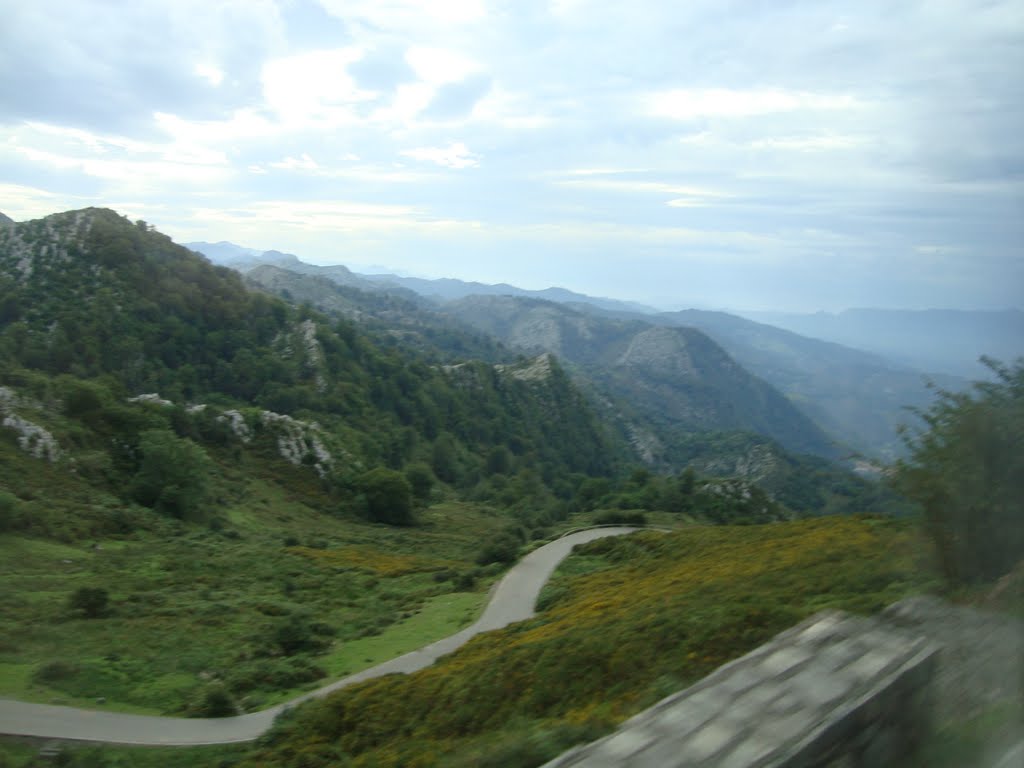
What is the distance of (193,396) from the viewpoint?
90438 mm

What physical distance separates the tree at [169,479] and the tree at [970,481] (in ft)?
138

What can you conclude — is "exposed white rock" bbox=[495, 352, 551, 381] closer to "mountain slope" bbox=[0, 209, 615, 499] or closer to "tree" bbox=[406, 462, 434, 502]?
"mountain slope" bbox=[0, 209, 615, 499]

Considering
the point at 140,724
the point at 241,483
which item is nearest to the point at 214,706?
the point at 140,724

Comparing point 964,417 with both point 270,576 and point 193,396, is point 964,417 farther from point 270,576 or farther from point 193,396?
point 193,396

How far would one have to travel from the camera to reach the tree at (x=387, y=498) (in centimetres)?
6494

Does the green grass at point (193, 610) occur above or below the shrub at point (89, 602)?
below

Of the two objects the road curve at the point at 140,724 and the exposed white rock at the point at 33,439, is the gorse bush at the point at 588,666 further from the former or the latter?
the exposed white rock at the point at 33,439

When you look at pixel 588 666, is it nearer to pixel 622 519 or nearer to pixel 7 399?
pixel 622 519

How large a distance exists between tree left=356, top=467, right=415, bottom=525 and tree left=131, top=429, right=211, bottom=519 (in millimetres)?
19928

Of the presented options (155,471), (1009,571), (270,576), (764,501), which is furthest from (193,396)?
(1009,571)

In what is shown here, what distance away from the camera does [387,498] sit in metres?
65.0

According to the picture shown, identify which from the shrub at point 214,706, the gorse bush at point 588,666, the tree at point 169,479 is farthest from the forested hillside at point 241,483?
the gorse bush at point 588,666

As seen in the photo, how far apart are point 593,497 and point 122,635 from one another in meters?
70.6

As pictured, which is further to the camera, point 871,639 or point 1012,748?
point 871,639
